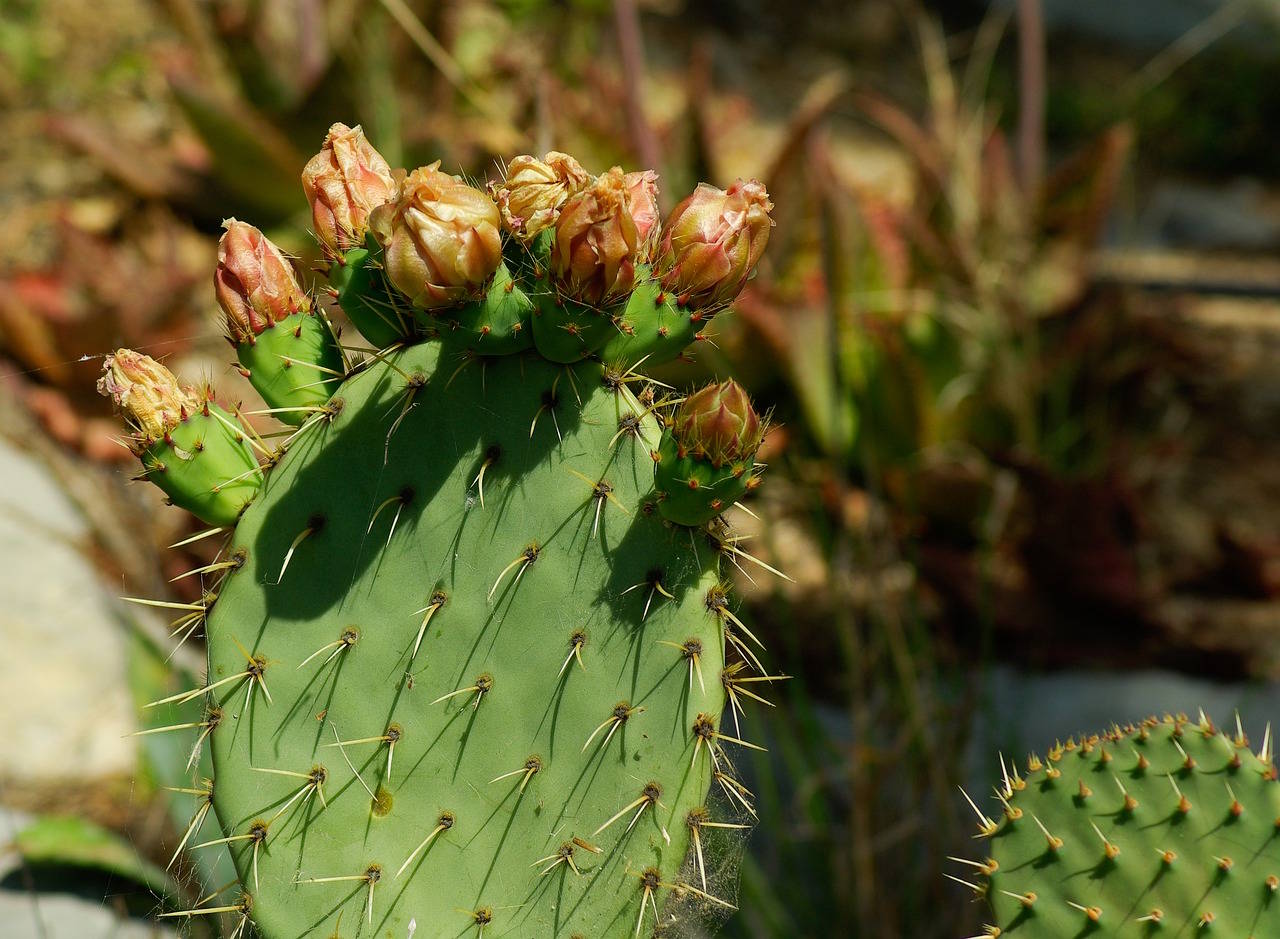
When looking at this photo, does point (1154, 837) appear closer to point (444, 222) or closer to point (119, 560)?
point (444, 222)

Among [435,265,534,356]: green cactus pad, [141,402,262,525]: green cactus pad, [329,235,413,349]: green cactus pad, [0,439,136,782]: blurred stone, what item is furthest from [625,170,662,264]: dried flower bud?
[0,439,136,782]: blurred stone

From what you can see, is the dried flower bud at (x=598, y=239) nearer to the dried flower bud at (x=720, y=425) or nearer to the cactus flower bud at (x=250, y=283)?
the dried flower bud at (x=720, y=425)

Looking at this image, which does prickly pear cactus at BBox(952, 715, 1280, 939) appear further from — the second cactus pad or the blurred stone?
the blurred stone

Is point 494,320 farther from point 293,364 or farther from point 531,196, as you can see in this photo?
point 293,364

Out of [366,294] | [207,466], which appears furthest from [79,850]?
[366,294]

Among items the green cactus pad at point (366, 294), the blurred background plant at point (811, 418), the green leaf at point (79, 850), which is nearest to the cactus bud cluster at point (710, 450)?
the green cactus pad at point (366, 294)

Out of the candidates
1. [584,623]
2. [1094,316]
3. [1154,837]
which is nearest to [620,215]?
[584,623]
